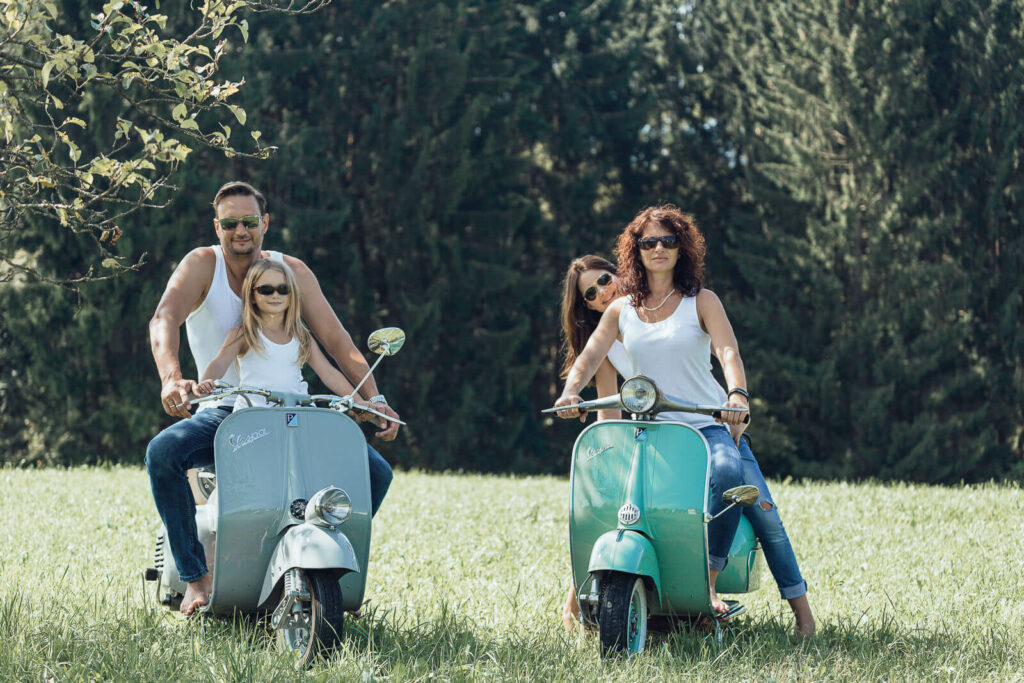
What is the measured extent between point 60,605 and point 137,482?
290 inches

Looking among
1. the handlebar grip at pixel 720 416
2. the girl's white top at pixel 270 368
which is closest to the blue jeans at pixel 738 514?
the handlebar grip at pixel 720 416

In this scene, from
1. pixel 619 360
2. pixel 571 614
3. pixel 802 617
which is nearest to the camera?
pixel 802 617

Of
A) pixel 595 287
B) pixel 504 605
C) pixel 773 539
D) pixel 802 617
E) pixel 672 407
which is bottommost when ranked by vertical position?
pixel 504 605

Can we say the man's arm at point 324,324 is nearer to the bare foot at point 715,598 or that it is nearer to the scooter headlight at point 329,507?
the scooter headlight at point 329,507

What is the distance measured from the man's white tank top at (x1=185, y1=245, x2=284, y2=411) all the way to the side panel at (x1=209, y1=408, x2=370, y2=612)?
1.44 feet

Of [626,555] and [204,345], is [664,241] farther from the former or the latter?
[204,345]

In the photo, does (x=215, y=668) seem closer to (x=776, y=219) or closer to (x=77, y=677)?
(x=77, y=677)

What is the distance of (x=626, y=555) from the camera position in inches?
163

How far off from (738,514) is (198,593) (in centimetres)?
202

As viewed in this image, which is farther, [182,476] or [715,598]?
[715,598]

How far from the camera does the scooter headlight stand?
4121mm

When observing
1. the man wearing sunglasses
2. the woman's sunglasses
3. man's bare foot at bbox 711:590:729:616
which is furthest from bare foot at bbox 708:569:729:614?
the woman's sunglasses

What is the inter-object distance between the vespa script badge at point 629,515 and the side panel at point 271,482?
0.91m

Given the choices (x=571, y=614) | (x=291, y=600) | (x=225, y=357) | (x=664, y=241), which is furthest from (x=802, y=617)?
(x=225, y=357)
